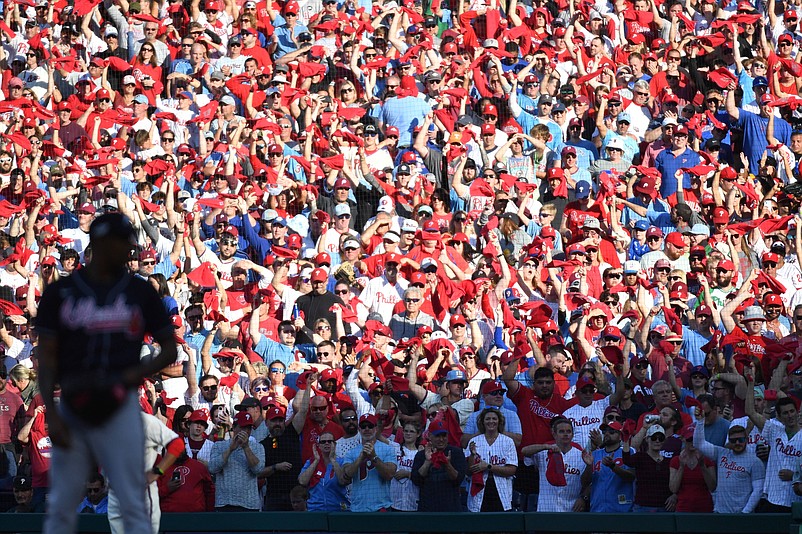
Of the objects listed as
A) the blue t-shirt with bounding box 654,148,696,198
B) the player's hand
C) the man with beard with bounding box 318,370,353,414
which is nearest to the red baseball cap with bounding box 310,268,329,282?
the man with beard with bounding box 318,370,353,414

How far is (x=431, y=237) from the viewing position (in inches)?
432

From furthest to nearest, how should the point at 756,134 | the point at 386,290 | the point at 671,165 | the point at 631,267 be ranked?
1. the point at 756,134
2. the point at 671,165
3. the point at 386,290
4. the point at 631,267

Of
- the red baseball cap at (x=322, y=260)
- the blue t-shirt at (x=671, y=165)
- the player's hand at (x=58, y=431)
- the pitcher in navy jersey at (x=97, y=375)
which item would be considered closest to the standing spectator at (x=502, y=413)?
the red baseball cap at (x=322, y=260)

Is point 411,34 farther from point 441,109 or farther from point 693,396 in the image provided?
point 693,396

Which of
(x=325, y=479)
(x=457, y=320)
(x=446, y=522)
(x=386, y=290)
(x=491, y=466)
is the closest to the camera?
(x=446, y=522)

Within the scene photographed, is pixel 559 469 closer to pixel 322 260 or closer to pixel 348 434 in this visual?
pixel 348 434

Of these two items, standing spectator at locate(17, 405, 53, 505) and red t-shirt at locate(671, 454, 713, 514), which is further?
standing spectator at locate(17, 405, 53, 505)

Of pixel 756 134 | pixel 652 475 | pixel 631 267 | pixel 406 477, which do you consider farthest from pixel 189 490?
pixel 756 134

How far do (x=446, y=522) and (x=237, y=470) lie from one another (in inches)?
65.7

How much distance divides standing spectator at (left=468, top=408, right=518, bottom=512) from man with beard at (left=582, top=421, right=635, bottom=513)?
1.61 ft

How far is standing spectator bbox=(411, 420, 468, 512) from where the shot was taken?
7984 millimetres

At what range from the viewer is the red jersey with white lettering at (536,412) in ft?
27.2

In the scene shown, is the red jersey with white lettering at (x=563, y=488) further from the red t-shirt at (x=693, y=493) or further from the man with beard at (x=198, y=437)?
the man with beard at (x=198, y=437)

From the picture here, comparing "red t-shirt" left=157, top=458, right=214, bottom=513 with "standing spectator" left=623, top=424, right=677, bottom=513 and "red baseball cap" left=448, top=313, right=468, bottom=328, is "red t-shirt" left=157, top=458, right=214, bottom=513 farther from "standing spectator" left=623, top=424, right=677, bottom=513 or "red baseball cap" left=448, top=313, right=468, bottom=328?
"standing spectator" left=623, top=424, right=677, bottom=513
